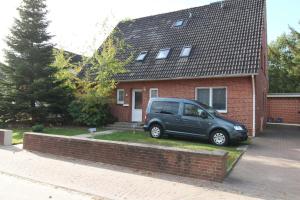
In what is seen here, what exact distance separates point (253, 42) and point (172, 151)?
10.4 m

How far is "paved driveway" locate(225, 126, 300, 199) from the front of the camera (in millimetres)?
6282

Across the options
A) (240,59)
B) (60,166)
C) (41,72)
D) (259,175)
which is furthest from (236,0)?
(60,166)

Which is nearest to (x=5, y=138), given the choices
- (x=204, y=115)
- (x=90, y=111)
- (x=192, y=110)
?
(x=90, y=111)

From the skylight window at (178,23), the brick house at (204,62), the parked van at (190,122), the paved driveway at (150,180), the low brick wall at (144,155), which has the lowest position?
the paved driveway at (150,180)

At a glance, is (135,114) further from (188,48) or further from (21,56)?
(21,56)

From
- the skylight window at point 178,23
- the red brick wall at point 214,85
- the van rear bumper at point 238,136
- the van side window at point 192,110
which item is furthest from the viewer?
the skylight window at point 178,23

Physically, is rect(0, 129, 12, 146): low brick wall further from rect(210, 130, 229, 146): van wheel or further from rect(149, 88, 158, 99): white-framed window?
rect(149, 88, 158, 99): white-framed window

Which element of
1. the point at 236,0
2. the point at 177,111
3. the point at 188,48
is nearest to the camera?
the point at 177,111

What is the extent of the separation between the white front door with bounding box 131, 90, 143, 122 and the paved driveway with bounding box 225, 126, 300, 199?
335 inches

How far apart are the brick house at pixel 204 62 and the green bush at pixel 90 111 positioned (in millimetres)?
1574

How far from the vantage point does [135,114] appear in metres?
18.4

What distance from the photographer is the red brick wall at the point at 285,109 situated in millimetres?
26203

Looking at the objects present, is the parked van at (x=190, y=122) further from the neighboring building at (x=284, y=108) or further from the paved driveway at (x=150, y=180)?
the neighboring building at (x=284, y=108)

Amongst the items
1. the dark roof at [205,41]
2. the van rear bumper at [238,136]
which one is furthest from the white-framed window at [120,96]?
the van rear bumper at [238,136]
